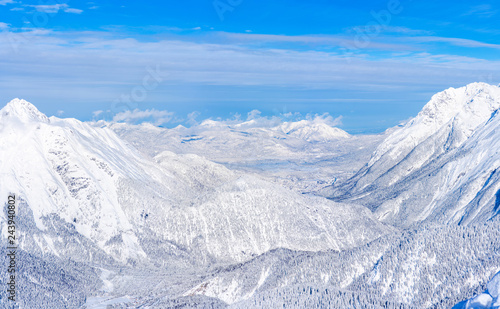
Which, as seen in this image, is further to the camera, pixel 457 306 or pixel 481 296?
pixel 457 306

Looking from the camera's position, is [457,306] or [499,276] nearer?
[499,276]

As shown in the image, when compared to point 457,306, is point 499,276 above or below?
above
